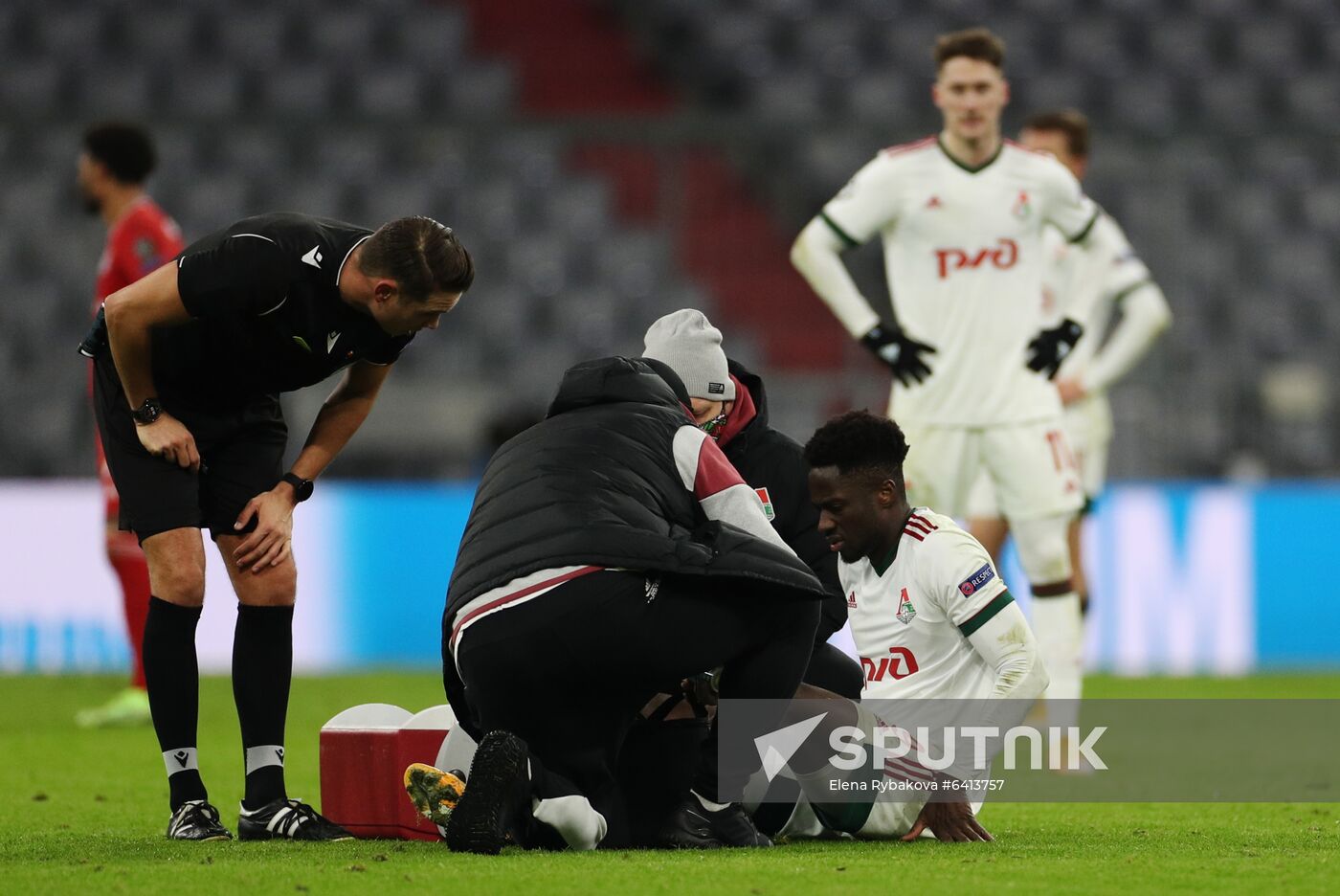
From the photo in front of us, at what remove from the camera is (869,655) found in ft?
16.2

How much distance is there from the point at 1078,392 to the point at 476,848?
5.06 metres

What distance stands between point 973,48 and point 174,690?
12.2ft

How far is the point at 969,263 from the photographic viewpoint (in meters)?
6.97

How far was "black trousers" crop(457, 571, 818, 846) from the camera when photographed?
4223 mm

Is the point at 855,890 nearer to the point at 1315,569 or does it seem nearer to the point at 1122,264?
the point at 1122,264

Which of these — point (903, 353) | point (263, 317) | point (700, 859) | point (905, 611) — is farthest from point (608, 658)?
point (903, 353)

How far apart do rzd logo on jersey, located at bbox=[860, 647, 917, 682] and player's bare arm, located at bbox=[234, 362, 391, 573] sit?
148cm

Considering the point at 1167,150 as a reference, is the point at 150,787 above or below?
below

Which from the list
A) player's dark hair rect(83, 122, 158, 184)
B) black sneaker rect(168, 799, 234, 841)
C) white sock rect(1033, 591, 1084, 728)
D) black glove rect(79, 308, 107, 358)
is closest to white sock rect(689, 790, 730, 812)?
black sneaker rect(168, 799, 234, 841)

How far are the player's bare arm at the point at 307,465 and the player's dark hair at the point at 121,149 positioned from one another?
3.52 m

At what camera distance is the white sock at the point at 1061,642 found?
6.76 m

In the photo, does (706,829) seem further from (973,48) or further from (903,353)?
(973,48)

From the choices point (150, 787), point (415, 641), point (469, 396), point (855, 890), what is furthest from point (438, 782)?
point (469, 396)

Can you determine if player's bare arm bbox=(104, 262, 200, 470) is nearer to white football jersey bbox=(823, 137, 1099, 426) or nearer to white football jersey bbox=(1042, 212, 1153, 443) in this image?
white football jersey bbox=(823, 137, 1099, 426)
